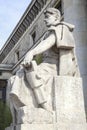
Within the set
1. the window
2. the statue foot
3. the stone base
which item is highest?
the window

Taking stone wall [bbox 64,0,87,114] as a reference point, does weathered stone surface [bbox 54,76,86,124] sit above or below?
below

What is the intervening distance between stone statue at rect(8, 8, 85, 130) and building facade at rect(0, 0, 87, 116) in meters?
11.8

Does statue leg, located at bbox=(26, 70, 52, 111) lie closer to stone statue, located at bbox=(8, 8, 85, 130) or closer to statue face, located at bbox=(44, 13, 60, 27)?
stone statue, located at bbox=(8, 8, 85, 130)

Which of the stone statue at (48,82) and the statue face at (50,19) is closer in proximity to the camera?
the stone statue at (48,82)

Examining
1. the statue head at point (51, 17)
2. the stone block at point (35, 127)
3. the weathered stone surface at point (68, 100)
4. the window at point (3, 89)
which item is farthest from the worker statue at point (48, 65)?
the window at point (3, 89)

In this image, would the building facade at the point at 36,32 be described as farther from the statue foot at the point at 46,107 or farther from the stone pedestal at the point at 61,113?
the statue foot at the point at 46,107

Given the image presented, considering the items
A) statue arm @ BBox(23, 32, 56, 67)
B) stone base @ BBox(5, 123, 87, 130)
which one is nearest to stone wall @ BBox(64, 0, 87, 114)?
statue arm @ BBox(23, 32, 56, 67)

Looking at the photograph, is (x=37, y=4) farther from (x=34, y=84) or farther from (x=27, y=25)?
(x=34, y=84)

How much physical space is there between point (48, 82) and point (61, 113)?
0.72 metres

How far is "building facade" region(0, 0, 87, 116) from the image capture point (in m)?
22.9

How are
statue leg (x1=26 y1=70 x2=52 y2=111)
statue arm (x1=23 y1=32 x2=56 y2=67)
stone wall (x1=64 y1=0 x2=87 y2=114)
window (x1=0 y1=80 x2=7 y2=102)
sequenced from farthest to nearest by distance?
window (x1=0 y1=80 x2=7 y2=102) → stone wall (x1=64 y1=0 x2=87 y2=114) → statue arm (x1=23 y1=32 x2=56 y2=67) → statue leg (x1=26 y1=70 x2=52 y2=111)

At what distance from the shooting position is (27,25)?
54.1 meters

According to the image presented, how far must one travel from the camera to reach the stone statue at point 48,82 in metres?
8.13

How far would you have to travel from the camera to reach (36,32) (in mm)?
49188
